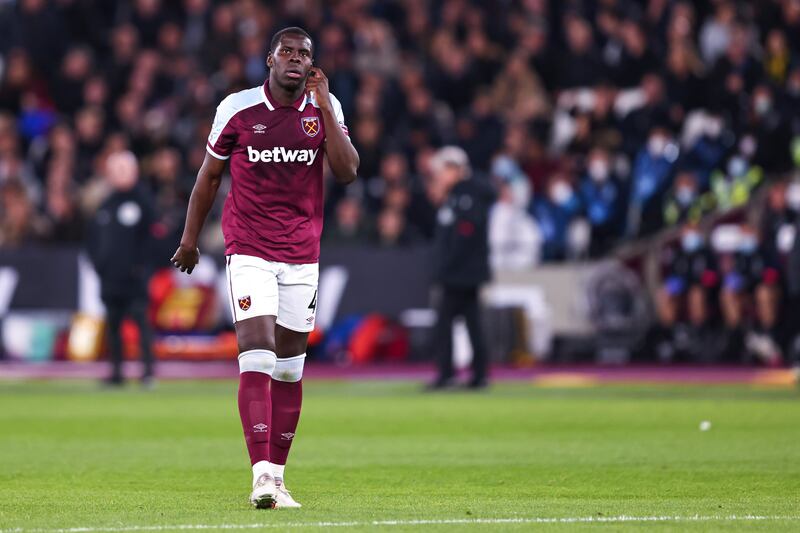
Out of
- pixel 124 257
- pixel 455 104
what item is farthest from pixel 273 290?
pixel 455 104

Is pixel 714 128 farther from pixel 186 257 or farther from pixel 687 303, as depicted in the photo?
pixel 186 257

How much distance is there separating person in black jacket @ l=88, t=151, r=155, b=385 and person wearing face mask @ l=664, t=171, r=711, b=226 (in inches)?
312

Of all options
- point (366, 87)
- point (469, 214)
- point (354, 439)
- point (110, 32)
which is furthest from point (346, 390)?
point (110, 32)

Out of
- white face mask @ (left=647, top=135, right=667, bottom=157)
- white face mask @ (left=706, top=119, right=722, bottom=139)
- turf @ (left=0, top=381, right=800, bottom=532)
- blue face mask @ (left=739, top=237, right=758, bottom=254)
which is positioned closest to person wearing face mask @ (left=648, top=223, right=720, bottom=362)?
blue face mask @ (left=739, top=237, right=758, bottom=254)

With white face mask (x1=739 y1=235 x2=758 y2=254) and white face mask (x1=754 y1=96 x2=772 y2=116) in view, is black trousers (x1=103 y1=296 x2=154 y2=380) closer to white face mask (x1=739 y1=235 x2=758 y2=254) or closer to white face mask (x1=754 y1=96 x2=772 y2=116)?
white face mask (x1=739 y1=235 x2=758 y2=254)

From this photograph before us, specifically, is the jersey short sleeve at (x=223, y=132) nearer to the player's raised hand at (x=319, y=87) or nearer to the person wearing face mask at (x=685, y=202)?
the player's raised hand at (x=319, y=87)

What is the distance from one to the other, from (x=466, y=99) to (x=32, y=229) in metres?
7.07

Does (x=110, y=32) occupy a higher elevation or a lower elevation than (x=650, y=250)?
higher

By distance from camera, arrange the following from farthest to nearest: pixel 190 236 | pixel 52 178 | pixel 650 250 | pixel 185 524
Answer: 1. pixel 52 178
2. pixel 650 250
3. pixel 190 236
4. pixel 185 524

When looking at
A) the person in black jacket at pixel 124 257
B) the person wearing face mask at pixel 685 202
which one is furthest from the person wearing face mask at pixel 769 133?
the person in black jacket at pixel 124 257

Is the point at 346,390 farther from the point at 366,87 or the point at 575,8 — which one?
the point at 575,8

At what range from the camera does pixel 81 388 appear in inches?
752

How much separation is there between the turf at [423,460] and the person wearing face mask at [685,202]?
5.64 meters

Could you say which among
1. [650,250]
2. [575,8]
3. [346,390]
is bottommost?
[346,390]
